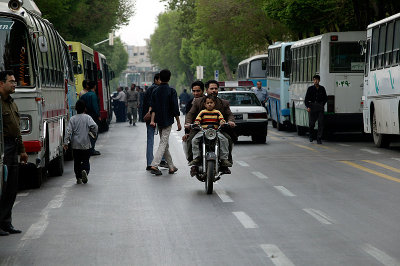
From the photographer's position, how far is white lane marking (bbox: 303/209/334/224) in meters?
10.0

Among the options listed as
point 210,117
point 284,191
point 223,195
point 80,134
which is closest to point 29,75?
point 80,134

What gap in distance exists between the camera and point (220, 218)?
10406 mm

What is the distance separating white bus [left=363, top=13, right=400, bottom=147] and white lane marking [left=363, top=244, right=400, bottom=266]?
12.1m

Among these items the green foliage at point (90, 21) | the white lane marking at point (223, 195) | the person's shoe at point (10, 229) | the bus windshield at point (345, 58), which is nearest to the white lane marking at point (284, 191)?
the white lane marking at point (223, 195)

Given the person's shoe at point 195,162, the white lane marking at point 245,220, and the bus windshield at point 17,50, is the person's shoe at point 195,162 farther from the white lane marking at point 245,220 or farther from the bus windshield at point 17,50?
the bus windshield at point 17,50

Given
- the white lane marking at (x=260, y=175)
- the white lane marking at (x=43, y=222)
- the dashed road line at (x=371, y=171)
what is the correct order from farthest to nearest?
the white lane marking at (x=260, y=175)
the dashed road line at (x=371, y=171)
the white lane marking at (x=43, y=222)

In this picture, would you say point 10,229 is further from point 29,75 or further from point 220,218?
point 29,75

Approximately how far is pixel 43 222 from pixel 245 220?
2.33m

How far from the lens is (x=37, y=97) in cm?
1385

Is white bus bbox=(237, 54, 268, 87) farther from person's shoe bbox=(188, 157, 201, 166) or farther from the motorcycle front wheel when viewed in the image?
the motorcycle front wheel

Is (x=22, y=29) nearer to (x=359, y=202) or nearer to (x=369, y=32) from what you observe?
(x=359, y=202)

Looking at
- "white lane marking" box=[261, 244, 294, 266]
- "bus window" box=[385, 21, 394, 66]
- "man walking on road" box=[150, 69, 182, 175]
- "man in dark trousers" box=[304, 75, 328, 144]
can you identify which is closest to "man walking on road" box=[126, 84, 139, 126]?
"man in dark trousers" box=[304, 75, 328, 144]

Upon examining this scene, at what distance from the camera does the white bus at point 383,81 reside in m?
20.3

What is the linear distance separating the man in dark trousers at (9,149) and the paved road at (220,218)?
0.85 feet
